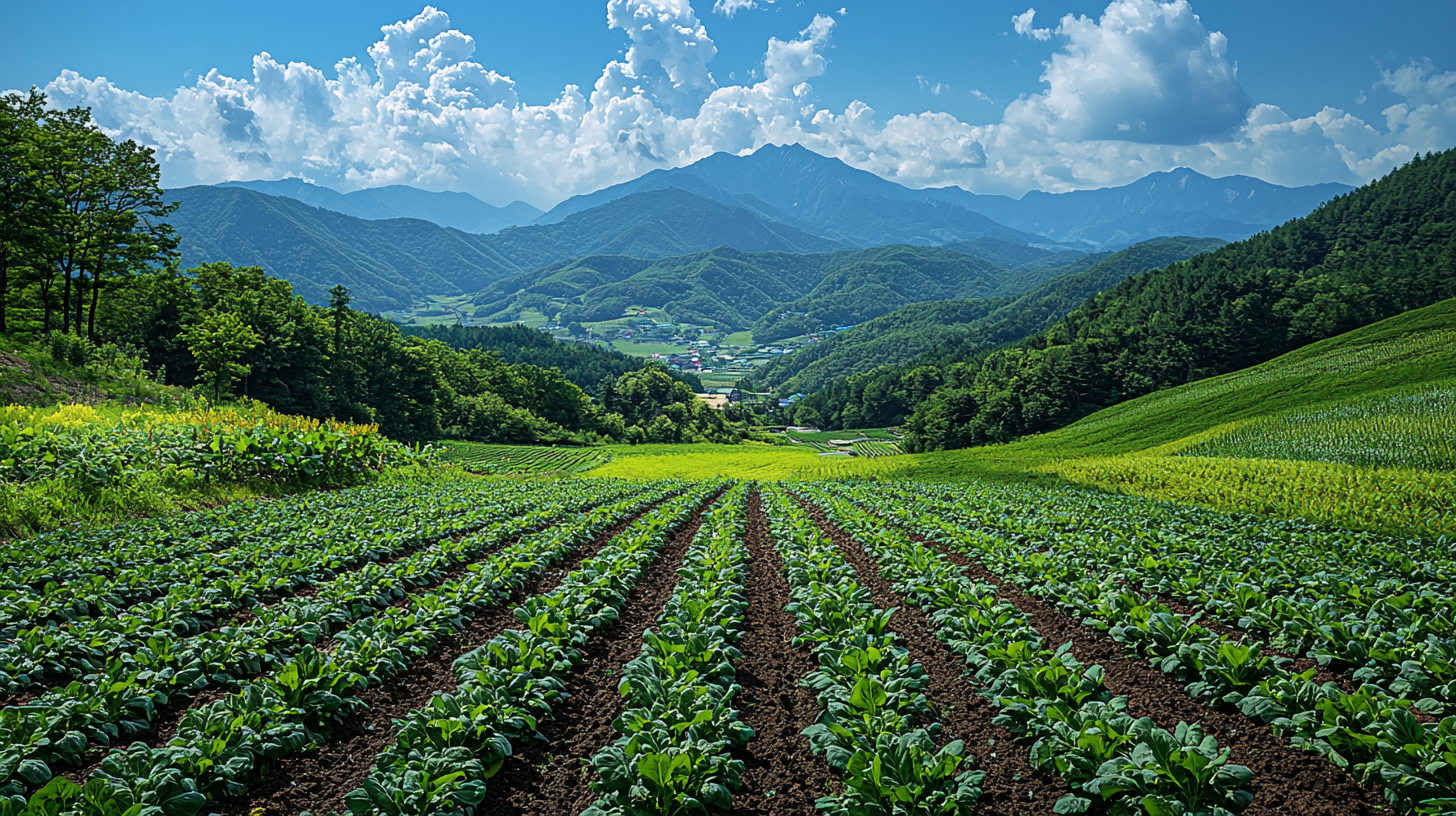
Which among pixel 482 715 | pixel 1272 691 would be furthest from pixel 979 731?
pixel 482 715

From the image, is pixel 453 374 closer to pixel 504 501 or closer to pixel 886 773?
pixel 504 501

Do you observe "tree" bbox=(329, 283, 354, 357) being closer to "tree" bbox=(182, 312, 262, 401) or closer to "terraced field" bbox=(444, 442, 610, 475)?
"terraced field" bbox=(444, 442, 610, 475)

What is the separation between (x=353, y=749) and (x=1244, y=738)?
8106 mm

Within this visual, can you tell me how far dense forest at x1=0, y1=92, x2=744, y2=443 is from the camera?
33.3 m

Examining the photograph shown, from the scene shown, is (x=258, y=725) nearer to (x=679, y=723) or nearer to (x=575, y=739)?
(x=575, y=739)

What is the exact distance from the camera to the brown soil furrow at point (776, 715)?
503cm

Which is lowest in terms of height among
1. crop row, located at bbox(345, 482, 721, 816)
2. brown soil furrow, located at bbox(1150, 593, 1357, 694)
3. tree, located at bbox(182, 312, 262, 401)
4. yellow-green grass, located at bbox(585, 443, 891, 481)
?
yellow-green grass, located at bbox(585, 443, 891, 481)

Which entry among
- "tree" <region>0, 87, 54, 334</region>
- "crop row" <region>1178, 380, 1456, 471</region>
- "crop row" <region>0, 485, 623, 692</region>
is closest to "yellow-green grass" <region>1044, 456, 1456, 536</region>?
"crop row" <region>1178, 380, 1456, 471</region>

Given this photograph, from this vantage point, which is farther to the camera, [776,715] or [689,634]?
[689,634]

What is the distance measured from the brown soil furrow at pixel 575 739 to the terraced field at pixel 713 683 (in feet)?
0.11

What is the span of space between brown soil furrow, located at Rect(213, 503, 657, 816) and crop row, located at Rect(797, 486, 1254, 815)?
223 inches

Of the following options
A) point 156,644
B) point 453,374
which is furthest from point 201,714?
point 453,374

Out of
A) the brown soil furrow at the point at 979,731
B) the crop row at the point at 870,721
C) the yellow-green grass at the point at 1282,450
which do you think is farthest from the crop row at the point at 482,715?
the yellow-green grass at the point at 1282,450

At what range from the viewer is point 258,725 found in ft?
16.6
